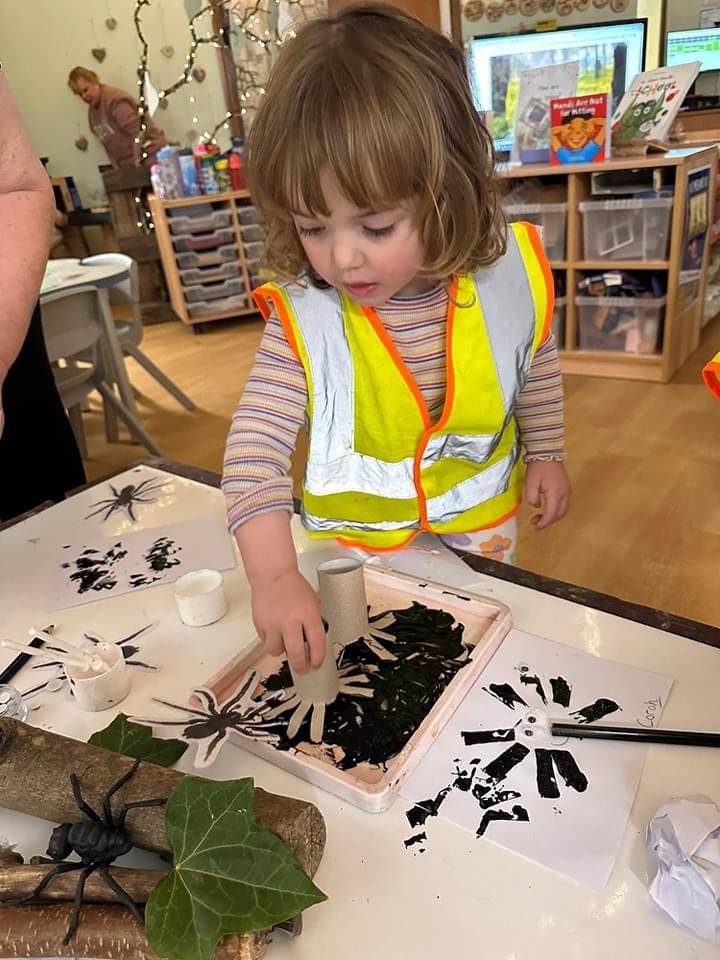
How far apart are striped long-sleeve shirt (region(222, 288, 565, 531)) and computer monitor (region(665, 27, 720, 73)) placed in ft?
14.7

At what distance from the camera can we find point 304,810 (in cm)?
47

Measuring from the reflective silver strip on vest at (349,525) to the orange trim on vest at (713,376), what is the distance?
0.42m

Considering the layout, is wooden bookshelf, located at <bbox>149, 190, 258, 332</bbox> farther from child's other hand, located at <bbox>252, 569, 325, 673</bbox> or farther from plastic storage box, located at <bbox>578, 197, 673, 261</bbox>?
child's other hand, located at <bbox>252, 569, 325, 673</bbox>

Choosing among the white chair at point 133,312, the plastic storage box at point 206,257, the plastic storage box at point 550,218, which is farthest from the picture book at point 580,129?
the plastic storage box at point 206,257

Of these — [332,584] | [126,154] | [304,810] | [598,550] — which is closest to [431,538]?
[332,584]

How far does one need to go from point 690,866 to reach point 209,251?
401 cm

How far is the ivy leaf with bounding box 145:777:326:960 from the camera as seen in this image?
403 mm

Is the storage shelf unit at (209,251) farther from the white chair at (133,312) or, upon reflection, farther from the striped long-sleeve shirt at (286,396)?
the striped long-sleeve shirt at (286,396)

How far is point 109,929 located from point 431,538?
0.59 metres

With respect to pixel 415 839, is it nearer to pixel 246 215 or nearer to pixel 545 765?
pixel 545 765

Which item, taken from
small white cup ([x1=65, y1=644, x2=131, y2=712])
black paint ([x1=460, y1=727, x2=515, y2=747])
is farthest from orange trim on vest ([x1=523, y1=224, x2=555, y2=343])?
small white cup ([x1=65, y1=644, x2=131, y2=712])

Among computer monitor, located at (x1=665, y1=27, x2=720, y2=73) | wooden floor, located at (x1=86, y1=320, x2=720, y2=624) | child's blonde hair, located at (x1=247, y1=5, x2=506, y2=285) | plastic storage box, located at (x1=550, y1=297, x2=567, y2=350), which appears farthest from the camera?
computer monitor, located at (x1=665, y1=27, x2=720, y2=73)

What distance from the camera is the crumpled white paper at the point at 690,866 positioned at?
414 mm

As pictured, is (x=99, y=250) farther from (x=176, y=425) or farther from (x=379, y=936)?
(x=379, y=936)
